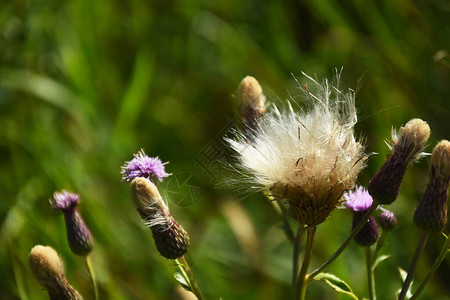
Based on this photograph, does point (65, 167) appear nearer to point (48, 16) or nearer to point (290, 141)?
point (48, 16)

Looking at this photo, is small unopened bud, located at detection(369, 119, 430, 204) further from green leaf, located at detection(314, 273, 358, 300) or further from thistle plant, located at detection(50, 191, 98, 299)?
thistle plant, located at detection(50, 191, 98, 299)

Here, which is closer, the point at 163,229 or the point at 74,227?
the point at 163,229

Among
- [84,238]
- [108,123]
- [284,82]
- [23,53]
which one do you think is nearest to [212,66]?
[284,82]

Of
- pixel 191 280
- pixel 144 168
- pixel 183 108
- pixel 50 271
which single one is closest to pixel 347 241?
pixel 191 280

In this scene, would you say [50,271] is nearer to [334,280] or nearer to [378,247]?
[334,280]

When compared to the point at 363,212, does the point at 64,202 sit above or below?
above

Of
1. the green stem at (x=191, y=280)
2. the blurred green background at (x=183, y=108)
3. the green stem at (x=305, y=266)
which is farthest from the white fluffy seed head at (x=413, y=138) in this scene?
the blurred green background at (x=183, y=108)

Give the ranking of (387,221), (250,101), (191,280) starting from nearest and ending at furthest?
(191,280), (387,221), (250,101)

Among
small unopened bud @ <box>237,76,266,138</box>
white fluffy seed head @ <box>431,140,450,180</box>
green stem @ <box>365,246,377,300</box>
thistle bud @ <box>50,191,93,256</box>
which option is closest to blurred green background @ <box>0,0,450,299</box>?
thistle bud @ <box>50,191,93,256</box>
